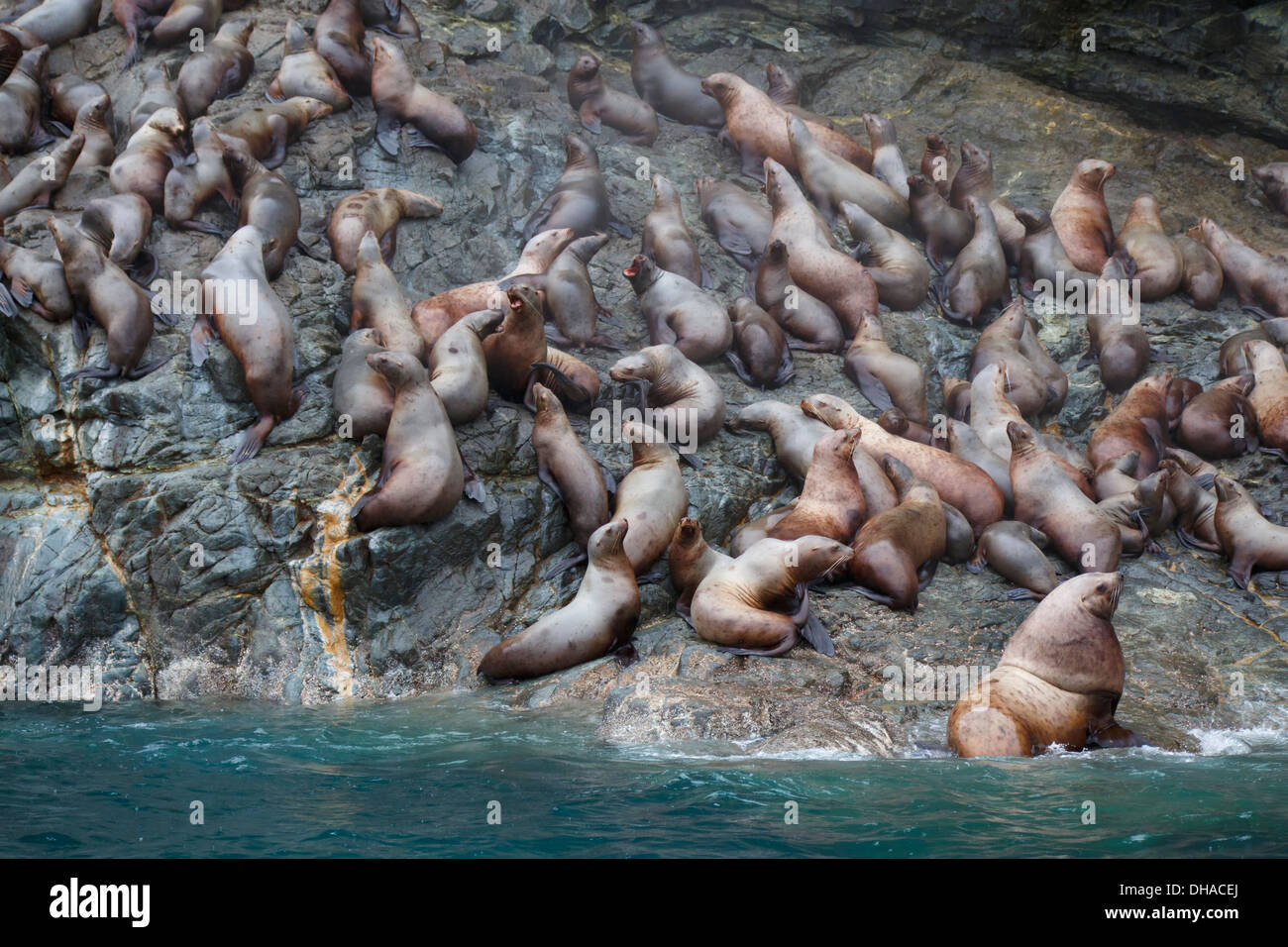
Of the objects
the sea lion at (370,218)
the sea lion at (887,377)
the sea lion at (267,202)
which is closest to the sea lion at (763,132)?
the sea lion at (887,377)

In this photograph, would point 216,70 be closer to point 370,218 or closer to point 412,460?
point 370,218

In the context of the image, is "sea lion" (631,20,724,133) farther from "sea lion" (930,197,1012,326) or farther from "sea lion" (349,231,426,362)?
"sea lion" (349,231,426,362)

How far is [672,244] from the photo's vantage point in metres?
10.5

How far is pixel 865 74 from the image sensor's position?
14.1m

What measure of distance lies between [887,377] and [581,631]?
3.93 metres

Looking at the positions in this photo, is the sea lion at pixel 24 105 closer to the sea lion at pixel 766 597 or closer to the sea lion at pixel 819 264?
the sea lion at pixel 819 264

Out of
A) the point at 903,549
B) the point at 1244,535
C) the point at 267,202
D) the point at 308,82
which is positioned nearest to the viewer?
the point at 903,549

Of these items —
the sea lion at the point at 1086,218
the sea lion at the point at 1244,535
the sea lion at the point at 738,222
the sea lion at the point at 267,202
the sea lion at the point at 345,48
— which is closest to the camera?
the sea lion at the point at 1244,535

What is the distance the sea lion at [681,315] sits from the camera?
9555 mm

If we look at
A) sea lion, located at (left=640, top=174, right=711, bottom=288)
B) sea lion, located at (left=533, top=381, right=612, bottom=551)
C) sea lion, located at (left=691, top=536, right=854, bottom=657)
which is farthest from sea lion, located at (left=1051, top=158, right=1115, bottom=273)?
sea lion, located at (left=533, top=381, right=612, bottom=551)

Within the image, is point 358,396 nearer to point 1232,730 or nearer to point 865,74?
point 1232,730

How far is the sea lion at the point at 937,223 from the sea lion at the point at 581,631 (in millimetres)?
5725

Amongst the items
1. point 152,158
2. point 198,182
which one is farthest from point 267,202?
point 152,158
